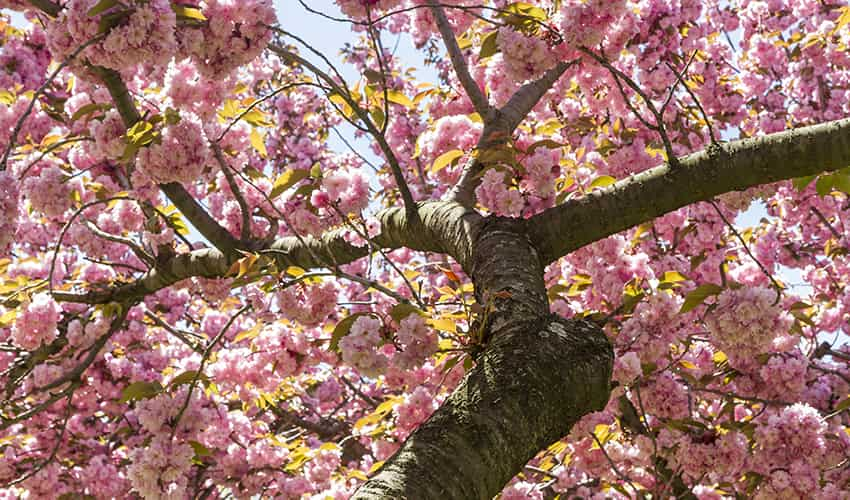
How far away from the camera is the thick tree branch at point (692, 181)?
1897mm

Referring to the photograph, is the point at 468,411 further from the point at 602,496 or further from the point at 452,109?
the point at 452,109

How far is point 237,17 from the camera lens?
204 centimetres

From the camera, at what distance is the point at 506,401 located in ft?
4.46

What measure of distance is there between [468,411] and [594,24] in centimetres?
134

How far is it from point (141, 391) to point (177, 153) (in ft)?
3.03

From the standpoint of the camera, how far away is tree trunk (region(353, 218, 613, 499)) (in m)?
1.22

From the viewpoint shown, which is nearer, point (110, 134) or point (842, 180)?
point (842, 180)

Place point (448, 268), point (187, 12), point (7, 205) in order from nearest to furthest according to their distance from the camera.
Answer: point (7, 205), point (187, 12), point (448, 268)

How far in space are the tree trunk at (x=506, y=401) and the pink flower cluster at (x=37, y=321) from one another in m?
1.82

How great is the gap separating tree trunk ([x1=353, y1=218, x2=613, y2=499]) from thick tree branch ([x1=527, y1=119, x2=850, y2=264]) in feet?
1.18

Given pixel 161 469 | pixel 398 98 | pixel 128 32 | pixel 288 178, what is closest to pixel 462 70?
pixel 398 98

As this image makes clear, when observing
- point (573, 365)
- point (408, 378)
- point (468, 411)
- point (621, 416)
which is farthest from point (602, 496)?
point (468, 411)

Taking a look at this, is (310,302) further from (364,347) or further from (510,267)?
(510,267)

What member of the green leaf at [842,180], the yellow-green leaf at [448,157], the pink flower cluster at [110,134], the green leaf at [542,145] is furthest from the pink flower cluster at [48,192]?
the green leaf at [842,180]
